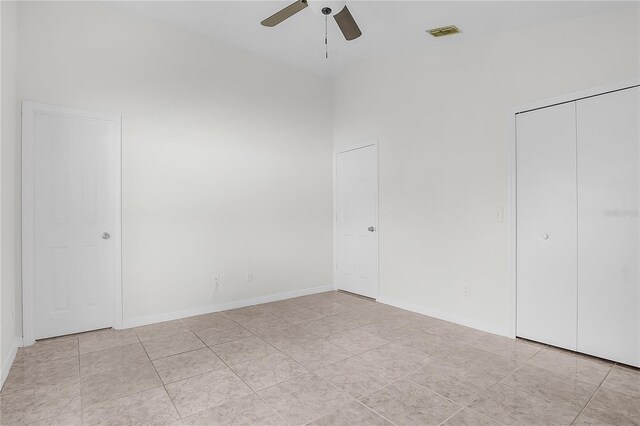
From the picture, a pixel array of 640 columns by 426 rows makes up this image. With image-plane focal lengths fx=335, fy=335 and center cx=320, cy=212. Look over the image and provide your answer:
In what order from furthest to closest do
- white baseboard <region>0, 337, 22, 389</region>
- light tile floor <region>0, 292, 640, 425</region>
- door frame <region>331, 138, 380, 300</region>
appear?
door frame <region>331, 138, 380, 300</region>
white baseboard <region>0, 337, 22, 389</region>
light tile floor <region>0, 292, 640, 425</region>

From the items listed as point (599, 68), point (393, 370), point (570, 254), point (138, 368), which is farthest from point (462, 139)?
point (138, 368)

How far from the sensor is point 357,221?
4.80 metres

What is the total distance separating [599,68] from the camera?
2.67 metres

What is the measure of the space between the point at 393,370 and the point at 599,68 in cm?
288

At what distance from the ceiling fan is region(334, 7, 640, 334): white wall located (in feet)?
4.53

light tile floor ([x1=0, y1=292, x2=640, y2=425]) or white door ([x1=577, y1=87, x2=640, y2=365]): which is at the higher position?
white door ([x1=577, y1=87, x2=640, y2=365])

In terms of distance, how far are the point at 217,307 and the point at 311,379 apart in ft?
6.71

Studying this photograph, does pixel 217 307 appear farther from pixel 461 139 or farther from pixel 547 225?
pixel 547 225

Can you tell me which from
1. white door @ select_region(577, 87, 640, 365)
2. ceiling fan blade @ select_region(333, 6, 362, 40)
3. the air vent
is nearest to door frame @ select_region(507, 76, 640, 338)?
white door @ select_region(577, 87, 640, 365)

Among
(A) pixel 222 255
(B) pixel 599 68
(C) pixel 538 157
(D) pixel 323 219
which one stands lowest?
(A) pixel 222 255

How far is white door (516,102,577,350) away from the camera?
2826 millimetres

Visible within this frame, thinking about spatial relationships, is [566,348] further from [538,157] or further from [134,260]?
[134,260]

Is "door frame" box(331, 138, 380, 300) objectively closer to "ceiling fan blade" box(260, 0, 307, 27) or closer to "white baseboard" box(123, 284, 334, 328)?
"white baseboard" box(123, 284, 334, 328)

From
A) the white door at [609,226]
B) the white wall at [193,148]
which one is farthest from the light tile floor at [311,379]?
the white wall at [193,148]
